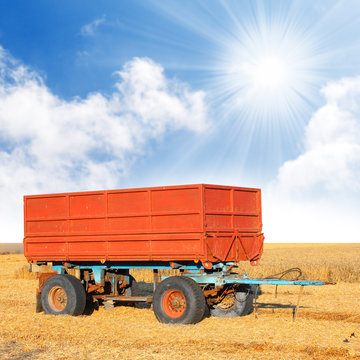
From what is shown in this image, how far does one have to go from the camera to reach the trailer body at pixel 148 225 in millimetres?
11602

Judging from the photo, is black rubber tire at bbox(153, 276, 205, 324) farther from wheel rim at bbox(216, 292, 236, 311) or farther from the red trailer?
wheel rim at bbox(216, 292, 236, 311)

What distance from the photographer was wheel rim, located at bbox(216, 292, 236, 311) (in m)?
12.5

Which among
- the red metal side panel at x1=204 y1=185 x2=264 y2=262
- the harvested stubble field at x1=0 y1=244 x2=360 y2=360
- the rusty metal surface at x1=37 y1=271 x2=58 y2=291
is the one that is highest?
the red metal side panel at x1=204 y1=185 x2=264 y2=262

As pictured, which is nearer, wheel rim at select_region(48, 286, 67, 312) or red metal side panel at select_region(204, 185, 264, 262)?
red metal side panel at select_region(204, 185, 264, 262)

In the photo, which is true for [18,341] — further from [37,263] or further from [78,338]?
Result: [37,263]

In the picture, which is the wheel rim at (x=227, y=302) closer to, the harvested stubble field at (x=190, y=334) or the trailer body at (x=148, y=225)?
the harvested stubble field at (x=190, y=334)

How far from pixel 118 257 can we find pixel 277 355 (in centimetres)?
540

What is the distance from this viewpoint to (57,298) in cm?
1344

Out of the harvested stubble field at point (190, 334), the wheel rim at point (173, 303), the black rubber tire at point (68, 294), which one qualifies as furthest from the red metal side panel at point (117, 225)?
the harvested stubble field at point (190, 334)

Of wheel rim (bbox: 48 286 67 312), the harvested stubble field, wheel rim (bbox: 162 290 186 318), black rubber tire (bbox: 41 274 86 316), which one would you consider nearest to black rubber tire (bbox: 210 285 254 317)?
the harvested stubble field

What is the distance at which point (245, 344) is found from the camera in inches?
360

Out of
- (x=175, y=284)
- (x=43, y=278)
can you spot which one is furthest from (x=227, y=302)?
(x=43, y=278)

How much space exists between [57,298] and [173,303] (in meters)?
3.72

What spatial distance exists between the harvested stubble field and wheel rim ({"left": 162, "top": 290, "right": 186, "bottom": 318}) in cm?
43
